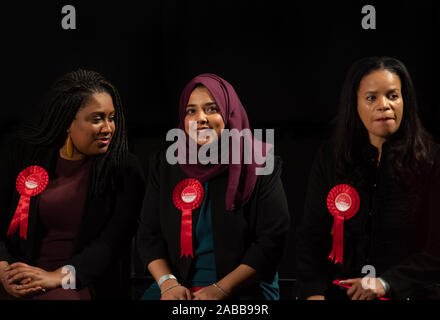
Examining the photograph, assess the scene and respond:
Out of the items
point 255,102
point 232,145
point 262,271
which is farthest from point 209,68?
point 262,271

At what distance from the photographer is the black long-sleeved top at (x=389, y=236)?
2006 millimetres

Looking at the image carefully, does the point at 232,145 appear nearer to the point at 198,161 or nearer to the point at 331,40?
the point at 198,161

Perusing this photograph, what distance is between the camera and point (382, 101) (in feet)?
6.72

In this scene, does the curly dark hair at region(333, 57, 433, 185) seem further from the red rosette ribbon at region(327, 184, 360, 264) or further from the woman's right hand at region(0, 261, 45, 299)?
the woman's right hand at region(0, 261, 45, 299)

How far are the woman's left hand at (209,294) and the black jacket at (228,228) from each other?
82mm

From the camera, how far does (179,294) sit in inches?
81.0

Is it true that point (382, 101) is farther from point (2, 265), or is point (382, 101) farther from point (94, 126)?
point (2, 265)

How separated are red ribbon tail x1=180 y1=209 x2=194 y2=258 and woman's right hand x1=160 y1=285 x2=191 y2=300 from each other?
0.14 m

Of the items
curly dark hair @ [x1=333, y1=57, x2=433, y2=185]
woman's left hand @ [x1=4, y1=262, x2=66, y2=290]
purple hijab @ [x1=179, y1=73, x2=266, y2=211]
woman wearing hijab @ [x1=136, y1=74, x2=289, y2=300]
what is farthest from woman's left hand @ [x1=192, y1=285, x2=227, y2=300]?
curly dark hair @ [x1=333, y1=57, x2=433, y2=185]

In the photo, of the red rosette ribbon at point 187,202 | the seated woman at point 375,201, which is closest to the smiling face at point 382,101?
the seated woman at point 375,201

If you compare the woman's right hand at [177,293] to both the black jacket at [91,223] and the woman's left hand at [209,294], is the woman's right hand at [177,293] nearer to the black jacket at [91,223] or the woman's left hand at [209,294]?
the woman's left hand at [209,294]

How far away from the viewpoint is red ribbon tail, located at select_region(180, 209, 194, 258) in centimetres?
213

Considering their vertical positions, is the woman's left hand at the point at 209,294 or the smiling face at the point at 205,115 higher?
the smiling face at the point at 205,115

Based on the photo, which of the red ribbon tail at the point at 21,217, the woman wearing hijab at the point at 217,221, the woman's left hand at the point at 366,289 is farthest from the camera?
the red ribbon tail at the point at 21,217
